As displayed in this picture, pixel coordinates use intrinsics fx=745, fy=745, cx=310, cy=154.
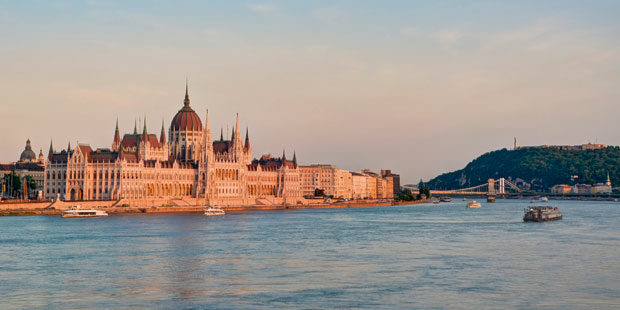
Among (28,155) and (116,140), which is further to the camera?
(28,155)

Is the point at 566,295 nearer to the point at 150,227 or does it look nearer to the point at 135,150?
the point at 150,227

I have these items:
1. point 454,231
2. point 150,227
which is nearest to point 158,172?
point 150,227

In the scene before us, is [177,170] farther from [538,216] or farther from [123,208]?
[538,216]

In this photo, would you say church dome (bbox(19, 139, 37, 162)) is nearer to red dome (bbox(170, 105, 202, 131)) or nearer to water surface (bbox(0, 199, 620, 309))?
red dome (bbox(170, 105, 202, 131))

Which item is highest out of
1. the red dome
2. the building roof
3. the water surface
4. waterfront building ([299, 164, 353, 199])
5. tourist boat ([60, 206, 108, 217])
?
the red dome

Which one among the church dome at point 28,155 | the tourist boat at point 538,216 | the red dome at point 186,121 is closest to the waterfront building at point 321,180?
the red dome at point 186,121

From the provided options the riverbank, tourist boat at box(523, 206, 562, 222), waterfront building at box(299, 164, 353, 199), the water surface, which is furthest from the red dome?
the water surface

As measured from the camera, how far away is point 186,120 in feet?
486

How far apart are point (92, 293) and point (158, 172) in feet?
326

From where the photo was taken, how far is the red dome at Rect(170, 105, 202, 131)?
147125 millimetres

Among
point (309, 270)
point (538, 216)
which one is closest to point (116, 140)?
point (538, 216)

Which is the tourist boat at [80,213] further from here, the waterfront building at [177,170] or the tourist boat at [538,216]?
the tourist boat at [538,216]

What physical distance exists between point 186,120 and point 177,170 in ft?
59.3

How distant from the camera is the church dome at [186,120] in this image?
14712 cm
